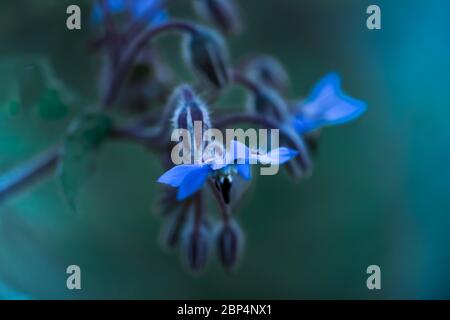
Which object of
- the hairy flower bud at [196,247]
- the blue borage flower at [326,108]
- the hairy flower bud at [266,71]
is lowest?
the hairy flower bud at [196,247]

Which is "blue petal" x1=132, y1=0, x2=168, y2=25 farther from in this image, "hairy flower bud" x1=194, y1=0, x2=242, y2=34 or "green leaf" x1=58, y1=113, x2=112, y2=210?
"green leaf" x1=58, y1=113, x2=112, y2=210

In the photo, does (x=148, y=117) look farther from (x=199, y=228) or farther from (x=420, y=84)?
(x=420, y=84)

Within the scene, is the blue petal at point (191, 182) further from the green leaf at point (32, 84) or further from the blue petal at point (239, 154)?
the green leaf at point (32, 84)

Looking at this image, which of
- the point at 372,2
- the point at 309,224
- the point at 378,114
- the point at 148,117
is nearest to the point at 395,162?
the point at 378,114

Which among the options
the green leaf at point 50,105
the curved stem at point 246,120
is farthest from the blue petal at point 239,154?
the green leaf at point 50,105

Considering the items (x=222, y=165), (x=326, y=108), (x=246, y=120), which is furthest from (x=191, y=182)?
(x=326, y=108)
